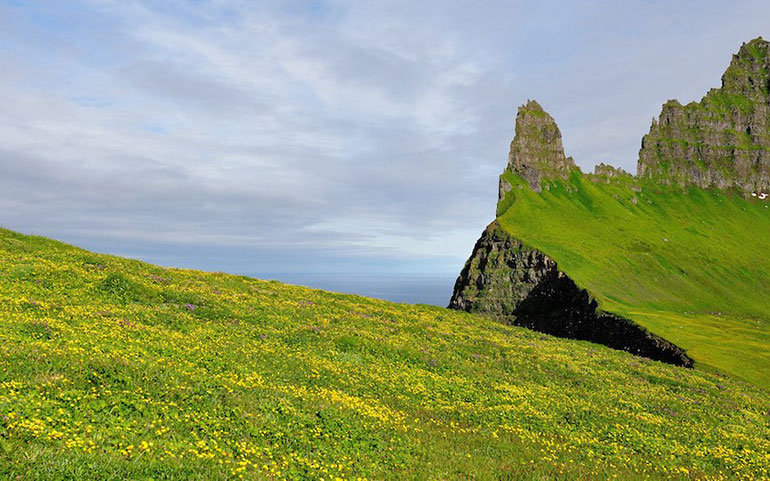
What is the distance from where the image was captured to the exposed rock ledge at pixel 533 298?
256 ft

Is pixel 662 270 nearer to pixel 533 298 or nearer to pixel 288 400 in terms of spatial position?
pixel 533 298

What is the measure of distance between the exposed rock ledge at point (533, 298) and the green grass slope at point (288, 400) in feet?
125

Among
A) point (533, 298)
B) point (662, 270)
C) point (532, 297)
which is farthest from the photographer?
point (662, 270)

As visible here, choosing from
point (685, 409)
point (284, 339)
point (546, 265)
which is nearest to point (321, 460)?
point (284, 339)

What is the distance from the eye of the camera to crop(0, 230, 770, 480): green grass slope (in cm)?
1115

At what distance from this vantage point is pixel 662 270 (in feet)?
449

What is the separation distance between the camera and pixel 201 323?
27859 mm

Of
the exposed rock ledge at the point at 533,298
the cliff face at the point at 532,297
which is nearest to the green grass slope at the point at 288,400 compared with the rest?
the exposed rock ledge at the point at 533,298

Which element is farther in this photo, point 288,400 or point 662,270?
point 662,270

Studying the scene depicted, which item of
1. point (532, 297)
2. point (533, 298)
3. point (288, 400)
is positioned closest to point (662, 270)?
point (532, 297)

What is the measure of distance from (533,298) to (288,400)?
4591 inches

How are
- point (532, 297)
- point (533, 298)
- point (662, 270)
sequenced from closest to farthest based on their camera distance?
point (533, 298) → point (532, 297) → point (662, 270)

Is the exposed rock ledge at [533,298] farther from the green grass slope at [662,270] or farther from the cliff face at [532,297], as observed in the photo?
the green grass slope at [662,270]

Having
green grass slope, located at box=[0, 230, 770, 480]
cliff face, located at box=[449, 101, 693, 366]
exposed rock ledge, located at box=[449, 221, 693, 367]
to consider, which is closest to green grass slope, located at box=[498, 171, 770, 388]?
exposed rock ledge, located at box=[449, 221, 693, 367]
